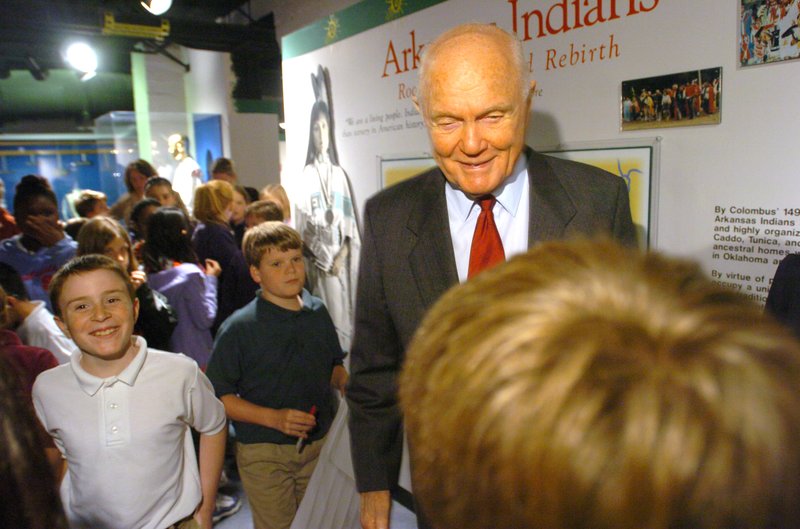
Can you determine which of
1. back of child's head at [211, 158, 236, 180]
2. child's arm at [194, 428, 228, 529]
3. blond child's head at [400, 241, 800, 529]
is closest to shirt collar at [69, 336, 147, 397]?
child's arm at [194, 428, 228, 529]

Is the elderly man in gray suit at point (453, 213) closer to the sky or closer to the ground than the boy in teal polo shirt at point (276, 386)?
closer to the sky

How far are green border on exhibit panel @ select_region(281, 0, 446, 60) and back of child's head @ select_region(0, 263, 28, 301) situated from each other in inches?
88.5

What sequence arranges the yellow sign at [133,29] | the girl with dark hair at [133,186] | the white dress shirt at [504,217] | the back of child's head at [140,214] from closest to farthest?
the white dress shirt at [504,217] < the back of child's head at [140,214] < the girl with dark hair at [133,186] < the yellow sign at [133,29]

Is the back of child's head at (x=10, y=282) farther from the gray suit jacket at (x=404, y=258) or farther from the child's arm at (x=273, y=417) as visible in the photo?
the gray suit jacket at (x=404, y=258)

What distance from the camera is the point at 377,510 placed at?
1.55m

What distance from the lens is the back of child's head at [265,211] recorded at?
15.7ft

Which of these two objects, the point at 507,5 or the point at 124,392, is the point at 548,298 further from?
the point at 507,5

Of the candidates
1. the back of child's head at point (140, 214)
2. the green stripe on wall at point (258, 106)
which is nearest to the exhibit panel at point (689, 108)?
the back of child's head at point (140, 214)

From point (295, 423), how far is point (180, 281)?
1.64 meters

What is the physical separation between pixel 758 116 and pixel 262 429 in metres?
2.31

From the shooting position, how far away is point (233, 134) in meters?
9.08

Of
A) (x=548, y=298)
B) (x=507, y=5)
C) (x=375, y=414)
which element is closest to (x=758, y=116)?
(x=507, y=5)

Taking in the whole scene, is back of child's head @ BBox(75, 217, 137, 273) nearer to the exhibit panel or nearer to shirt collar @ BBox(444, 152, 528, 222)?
the exhibit panel

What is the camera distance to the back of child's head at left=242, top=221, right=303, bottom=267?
2.95 metres
